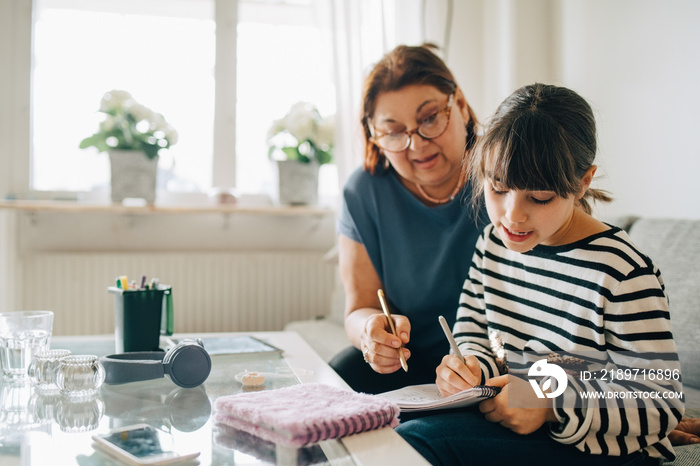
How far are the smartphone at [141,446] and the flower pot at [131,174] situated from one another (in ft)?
6.22

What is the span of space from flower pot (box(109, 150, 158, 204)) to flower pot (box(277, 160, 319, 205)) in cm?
57

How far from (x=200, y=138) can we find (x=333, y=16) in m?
0.87

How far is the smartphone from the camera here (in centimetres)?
62

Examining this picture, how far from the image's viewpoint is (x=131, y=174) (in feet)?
8.07

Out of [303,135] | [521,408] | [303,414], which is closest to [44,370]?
[303,414]

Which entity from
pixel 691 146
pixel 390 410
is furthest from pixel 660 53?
pixel 390 410

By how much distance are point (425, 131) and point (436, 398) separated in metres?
0.60

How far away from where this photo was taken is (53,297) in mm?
2477

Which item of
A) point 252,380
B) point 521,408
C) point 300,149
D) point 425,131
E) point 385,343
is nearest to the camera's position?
point 521,408

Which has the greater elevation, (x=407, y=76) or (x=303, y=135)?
(x=303, y=135)

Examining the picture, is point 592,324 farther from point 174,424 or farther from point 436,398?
point 174,424

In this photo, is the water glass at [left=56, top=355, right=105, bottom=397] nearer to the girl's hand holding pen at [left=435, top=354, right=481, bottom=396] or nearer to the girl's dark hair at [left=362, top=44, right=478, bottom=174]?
the girl's hand holding pen at [left=435, top=354, right=481, bottom=396]

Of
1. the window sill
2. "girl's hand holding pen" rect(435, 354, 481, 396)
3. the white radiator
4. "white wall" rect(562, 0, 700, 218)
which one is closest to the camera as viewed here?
"girl's hand holding pen" rect(435, 354, 481, 396)

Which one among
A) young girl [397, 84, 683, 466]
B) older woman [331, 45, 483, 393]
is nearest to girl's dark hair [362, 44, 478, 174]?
older woman [331, 45, 483, 393]
